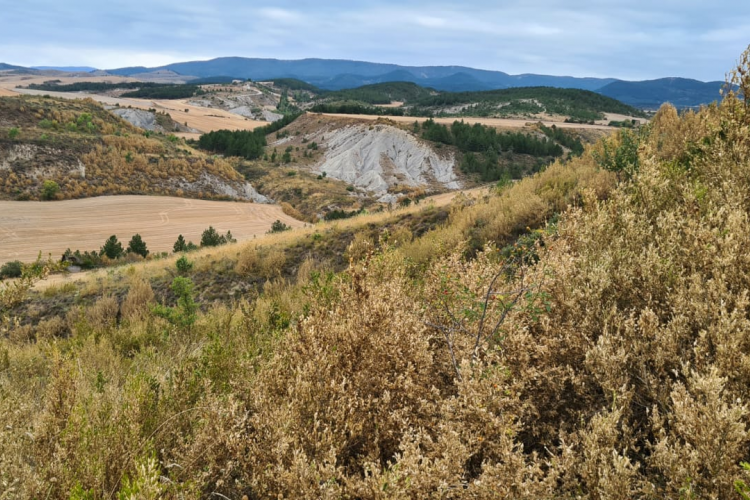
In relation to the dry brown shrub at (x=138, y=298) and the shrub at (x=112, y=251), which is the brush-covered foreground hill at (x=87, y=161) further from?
the dry brown shrub at (x=138, y=298)

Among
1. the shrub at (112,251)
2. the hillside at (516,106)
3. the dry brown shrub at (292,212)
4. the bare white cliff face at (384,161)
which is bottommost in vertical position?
the shrub at (112,251)

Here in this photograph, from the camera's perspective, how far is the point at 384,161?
5141 cm

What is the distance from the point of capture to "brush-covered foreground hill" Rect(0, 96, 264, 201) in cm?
3259

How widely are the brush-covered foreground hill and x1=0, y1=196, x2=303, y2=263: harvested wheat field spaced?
228cm

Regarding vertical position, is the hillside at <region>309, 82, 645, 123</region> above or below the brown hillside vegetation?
above

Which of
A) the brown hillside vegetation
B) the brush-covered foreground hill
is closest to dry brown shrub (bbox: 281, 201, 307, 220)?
the brush-covered foreground hill

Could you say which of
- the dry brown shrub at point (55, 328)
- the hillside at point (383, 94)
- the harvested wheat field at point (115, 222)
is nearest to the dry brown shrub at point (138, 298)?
the dry brown shrub at point (55, 328)

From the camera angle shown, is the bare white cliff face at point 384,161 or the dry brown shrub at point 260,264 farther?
the bare white cliff face at point 384,161

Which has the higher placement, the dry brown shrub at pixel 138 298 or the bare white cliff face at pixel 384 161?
the bare white cliff face at pixel 384 161

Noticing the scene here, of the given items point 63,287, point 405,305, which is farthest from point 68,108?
point 405,305

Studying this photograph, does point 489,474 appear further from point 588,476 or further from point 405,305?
point 405,305

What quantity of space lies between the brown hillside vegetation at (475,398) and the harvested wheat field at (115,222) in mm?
23490

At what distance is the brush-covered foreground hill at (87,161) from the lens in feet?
107

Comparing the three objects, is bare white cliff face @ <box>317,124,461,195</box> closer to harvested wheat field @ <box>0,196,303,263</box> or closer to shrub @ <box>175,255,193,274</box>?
harvested wheat field @ <box>0,196,303,263</box>
